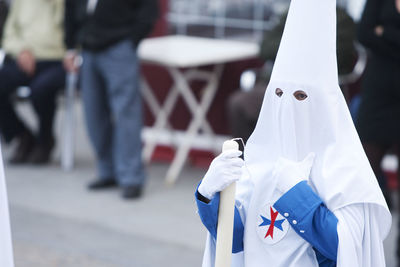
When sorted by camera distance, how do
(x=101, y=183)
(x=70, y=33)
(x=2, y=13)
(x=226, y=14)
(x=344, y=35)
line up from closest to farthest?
(x=344, y=35), (x=101, y=183), (x=70, y=33), (x=226, y=14), (x=2, y=13)

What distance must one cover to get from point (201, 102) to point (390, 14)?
2.55 meters

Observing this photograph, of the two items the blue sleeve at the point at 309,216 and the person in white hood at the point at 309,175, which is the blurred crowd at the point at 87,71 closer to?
the person in white hood at the point at 309,175

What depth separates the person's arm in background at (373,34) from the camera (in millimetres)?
4133

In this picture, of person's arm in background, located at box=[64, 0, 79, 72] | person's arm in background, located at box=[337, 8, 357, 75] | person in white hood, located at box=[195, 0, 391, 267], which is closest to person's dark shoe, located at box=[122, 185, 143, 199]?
person's arm in background, located at box=[64, 0, 79, 72]

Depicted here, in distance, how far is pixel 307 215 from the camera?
7.88 ft

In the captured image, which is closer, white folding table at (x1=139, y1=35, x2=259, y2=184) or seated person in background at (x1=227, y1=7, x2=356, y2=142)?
seated person in background at (x1=227, y1=7, x2=356, y2=142)

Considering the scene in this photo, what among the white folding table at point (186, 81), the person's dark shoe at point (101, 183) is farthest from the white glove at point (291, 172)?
the person's dark shoe at point (101, 183)

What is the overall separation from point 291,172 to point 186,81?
4.14 meters

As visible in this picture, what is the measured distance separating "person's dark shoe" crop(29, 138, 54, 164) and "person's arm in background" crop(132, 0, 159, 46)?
5.50ft

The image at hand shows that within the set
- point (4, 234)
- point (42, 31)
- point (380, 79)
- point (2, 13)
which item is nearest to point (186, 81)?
point (42, 31)

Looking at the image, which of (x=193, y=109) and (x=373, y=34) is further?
(x=193, y=109)

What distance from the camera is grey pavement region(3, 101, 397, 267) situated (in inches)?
183

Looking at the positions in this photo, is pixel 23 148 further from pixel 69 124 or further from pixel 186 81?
pixel 186 81

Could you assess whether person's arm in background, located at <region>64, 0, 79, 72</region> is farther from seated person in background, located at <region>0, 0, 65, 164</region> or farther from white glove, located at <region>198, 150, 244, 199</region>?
white glove, located at <region>198, 150, 244, 199</region>
